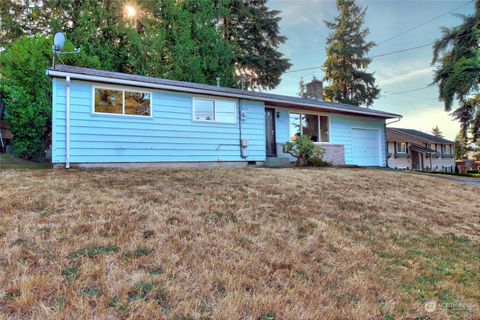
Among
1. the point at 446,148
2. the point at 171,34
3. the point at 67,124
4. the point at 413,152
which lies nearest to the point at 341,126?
the point at 171,34

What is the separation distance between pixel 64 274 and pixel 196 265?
3.40 feet

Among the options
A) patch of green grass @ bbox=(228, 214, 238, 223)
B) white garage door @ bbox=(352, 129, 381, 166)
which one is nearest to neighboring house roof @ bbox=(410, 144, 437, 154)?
white garage door @ bbox=(352, 129, 381, 166)

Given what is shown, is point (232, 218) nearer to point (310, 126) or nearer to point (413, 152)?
point (310, 126)

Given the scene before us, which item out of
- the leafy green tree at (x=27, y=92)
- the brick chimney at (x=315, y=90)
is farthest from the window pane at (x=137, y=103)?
the brick chimney at (x=315, y=90)

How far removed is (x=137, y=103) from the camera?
28.5 ft

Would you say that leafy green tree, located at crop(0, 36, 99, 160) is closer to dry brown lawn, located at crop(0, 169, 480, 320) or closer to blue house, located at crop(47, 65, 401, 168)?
blue house, located at crop(47, 65, 401, 168)

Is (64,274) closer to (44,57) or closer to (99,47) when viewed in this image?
(44,57)

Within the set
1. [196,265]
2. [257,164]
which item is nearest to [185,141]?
[257,164]

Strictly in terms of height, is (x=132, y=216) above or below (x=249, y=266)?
above

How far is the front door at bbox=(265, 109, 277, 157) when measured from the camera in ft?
39.0

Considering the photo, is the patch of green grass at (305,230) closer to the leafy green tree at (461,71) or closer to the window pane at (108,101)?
the window pane at (108,101)

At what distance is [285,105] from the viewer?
11.9m

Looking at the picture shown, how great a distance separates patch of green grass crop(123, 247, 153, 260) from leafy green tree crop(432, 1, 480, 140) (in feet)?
64.6

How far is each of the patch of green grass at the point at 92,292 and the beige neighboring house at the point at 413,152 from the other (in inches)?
1057
